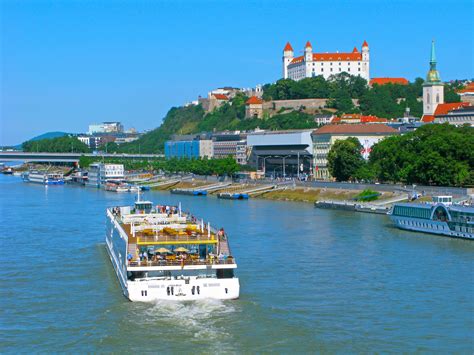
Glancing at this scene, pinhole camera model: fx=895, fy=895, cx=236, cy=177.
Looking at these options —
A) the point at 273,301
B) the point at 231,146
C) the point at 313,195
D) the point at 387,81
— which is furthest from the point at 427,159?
the point at 387,81

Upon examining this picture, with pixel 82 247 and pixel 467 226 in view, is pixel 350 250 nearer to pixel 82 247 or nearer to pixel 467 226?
pixel 467 226

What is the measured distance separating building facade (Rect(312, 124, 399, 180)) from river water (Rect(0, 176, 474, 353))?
53.8m

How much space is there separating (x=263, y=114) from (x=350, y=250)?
359 ft

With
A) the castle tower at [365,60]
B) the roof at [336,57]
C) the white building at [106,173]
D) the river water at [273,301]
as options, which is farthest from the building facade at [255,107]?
the river water at [273,301]

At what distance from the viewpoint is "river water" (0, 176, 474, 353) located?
23109mm

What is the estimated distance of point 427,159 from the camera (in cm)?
6638

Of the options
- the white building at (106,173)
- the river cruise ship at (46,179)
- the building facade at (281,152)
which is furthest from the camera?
the river cruise ship at (46,179)

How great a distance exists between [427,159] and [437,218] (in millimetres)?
20983

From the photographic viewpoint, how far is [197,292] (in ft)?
87.1

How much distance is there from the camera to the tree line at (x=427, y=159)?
214 feet

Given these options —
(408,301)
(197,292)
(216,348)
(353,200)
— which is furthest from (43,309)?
(353,200)

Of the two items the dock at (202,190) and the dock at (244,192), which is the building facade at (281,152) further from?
the dock at (244,192)

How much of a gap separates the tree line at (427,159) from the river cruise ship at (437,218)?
16749 mm

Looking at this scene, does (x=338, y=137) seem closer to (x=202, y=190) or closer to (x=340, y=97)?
(x=202, y=190)
